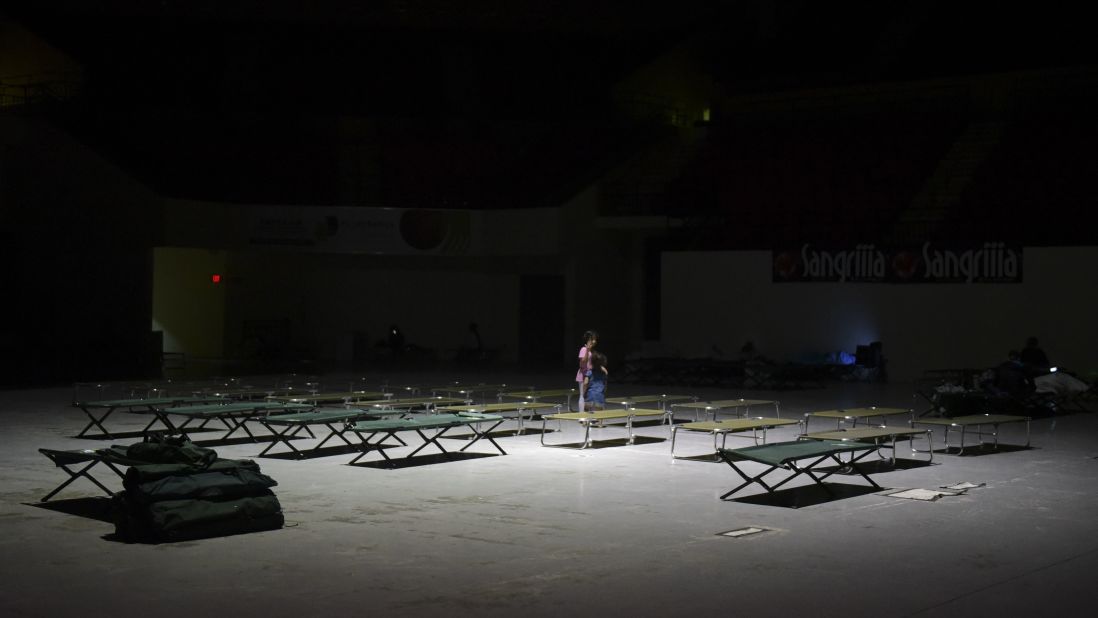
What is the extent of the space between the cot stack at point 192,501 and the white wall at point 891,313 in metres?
17.3

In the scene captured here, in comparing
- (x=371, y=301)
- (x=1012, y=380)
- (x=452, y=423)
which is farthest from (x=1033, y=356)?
(x=371, y=301)

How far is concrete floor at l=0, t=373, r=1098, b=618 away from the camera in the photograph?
628cm

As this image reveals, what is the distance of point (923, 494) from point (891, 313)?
14680 millimetres

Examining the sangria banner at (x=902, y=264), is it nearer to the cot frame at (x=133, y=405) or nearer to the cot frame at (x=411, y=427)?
the cot frame at (x=411, y=427)

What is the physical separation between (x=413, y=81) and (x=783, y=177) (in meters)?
9.60

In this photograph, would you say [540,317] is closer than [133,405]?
No

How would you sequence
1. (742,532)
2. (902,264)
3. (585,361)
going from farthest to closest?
(902,264)
(585,361)
(742,532)

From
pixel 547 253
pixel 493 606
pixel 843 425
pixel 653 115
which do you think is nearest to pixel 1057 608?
pixel 493 606

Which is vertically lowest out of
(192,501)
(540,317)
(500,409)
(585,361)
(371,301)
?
(192,501)

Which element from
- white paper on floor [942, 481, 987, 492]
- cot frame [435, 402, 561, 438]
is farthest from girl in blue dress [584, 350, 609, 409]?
white paper on floor [942, 481, 987, 492]

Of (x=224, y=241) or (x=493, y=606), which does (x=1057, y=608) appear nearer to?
(x=493, y=606)

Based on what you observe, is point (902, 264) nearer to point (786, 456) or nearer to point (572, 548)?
point (786, 456)

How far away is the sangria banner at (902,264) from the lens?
73.9 feet

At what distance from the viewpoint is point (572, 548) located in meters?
7.60
